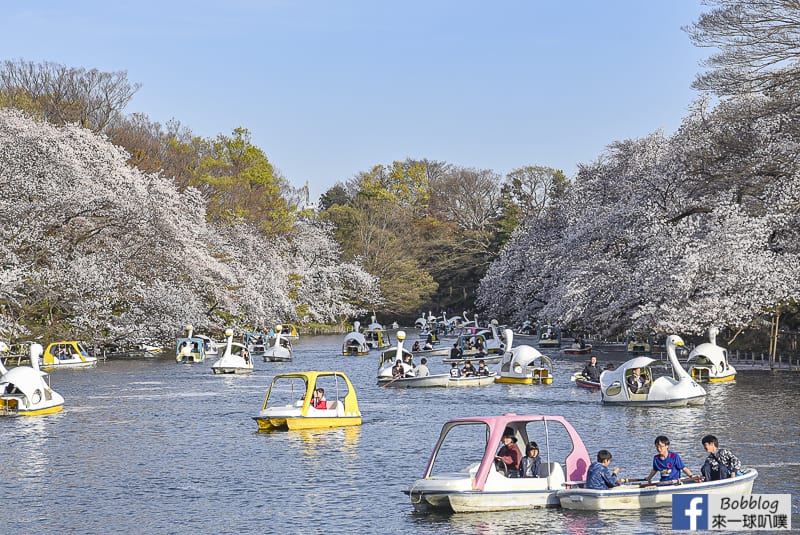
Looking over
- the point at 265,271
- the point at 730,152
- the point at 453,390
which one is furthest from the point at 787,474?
the point at 265,271

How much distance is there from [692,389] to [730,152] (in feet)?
59.0

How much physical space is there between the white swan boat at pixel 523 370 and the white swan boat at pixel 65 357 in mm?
26235

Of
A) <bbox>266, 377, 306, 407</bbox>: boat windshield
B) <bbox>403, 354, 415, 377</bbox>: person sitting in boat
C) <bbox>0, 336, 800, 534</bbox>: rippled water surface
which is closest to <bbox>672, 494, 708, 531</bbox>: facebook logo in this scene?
<bbox>0, 336, 800, 534</bbox>: rippled water surface

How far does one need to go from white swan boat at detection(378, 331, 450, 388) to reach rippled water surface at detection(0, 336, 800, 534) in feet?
4.34

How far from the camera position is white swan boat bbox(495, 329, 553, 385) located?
169 ft

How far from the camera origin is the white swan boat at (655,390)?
39.6 metres

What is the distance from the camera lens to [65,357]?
6316 centimetres

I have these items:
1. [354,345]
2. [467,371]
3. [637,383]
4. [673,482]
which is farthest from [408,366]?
[673,482]

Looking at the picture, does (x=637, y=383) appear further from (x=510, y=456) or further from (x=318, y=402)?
(x=510, y=456)

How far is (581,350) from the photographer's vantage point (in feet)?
239

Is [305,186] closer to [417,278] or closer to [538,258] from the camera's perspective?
[417,278]

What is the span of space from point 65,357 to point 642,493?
4903 cm

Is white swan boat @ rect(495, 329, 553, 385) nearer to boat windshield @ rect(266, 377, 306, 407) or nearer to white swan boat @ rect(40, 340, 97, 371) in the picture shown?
boat windshield @ rect(266, 377, 306, 407)

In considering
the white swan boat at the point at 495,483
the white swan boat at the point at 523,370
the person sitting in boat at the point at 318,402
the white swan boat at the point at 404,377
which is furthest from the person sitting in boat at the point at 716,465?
the white swan boat at the point at 523,370
